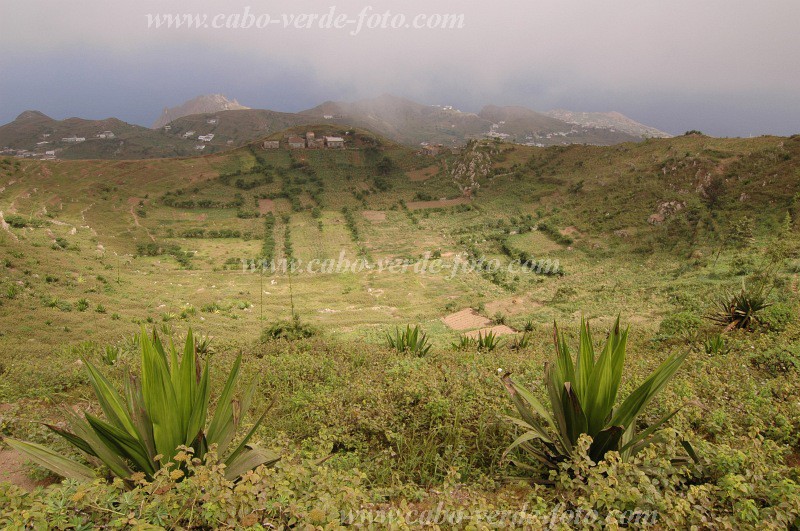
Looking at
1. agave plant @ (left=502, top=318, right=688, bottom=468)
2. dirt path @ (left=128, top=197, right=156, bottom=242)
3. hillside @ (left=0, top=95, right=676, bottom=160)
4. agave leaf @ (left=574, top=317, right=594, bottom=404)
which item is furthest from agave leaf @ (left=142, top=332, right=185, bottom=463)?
hillside @ (left=0, top=95, right=676, bottom=160)

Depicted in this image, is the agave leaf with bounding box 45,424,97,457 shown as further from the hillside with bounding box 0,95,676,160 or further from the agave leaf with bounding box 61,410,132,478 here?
the hillside with bounding box 0,95,676,160

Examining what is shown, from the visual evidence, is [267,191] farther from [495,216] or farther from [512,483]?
[512,483]

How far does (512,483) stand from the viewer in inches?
112

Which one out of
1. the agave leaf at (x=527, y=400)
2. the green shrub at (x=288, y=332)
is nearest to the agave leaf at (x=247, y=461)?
the agave leaf at (x=527, y=400)

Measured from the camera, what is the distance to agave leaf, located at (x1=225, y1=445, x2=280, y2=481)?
94.0 inches

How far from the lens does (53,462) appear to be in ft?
7.32

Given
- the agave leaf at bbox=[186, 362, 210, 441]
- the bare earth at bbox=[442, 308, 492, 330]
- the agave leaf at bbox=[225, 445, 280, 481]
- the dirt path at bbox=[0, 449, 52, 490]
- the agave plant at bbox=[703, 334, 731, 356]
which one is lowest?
the bare earth at bbox=[442, 308, 492, 330]

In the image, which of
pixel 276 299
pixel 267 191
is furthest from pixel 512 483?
pixel 267 191

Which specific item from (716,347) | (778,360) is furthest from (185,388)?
(716,347)

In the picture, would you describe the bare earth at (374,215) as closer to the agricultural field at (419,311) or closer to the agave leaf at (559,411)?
the agricultural field at (419,311)

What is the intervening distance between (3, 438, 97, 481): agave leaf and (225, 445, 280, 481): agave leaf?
801 millimetres

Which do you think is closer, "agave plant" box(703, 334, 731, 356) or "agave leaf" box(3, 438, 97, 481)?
"agave leaf" box(3, 438, 97, 481)

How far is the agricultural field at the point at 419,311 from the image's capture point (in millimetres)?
2250

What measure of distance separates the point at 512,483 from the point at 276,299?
19584 millimetres
